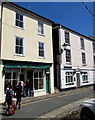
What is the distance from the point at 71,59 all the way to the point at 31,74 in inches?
304

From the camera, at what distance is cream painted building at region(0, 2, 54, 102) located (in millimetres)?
12258

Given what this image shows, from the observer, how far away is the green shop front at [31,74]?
1238 cm

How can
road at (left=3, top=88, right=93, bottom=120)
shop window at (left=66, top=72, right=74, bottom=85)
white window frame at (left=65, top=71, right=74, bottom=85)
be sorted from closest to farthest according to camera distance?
road at (left=3, top=88, right=93, bottom=120) → white window frame at (left=65, top=71, right=74, bottom=85) → shop window at (left=66, top=72, right=74, bottom=85)

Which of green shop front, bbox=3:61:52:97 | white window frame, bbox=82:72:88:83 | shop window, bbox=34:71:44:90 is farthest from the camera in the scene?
white window frame, bbox=82:72:88:83

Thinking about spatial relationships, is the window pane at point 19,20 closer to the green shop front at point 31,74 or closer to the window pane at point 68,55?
the green shop front at point 31,74

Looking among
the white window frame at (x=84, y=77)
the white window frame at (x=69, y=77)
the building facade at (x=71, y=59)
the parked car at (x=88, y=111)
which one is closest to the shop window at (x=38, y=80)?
the building facade at (x=71, y=59)

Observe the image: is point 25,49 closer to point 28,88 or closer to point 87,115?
point 28,88

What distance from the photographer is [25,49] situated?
14.0 m

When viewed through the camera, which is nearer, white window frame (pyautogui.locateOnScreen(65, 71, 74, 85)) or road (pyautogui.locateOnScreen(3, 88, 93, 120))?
road (pyautogui.locateOnScreen(3, 88, 93, 120))

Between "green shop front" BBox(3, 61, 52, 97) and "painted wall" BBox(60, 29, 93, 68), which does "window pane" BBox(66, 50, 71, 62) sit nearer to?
"painted wall" BBox(60, 29, 93, 68)

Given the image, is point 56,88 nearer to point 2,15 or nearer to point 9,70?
point 9,70

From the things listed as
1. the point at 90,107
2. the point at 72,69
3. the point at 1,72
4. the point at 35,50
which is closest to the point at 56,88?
the point at 72,69

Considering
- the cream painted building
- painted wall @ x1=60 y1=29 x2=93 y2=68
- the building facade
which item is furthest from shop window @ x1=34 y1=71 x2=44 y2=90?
painted wall @ x1=60 y1=29 x2=93 y2=68

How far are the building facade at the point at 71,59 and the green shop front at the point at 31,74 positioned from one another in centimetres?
245
